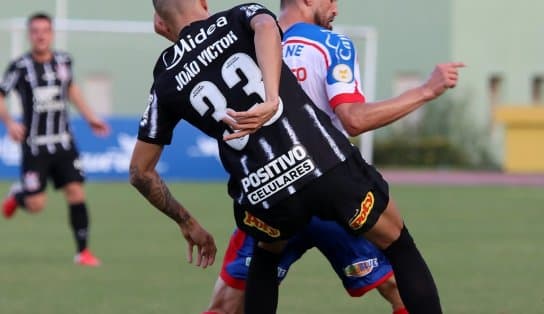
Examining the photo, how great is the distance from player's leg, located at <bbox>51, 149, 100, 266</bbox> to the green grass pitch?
0.23 m

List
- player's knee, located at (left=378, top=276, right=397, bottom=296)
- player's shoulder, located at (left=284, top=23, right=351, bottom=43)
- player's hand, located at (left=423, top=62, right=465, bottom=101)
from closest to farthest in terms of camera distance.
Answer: player's hand, located at (left=423, top=62, right=465, bottom=101)
player's shoulder, located at (left=284, top=23, right=351, bottom=43)
player's knee, located at (left=378, top=276, right=397, bottom=296)

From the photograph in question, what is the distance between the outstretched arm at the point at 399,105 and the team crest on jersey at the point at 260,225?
59 centimetres

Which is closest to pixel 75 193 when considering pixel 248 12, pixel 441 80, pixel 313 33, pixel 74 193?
pixel 74 193

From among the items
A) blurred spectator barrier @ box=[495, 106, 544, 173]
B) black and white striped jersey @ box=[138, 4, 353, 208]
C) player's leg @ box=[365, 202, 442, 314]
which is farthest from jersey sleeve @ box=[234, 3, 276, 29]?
blurred spectator barrier @ box=[495, 106, 544, 173]

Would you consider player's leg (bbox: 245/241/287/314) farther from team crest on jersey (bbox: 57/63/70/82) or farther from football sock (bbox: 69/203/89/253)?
team crest on jersey (bbox: 57/63/70/82)

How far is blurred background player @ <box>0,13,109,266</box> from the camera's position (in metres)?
12.2

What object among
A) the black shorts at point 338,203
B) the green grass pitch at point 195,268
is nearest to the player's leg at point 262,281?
the black shorts at point 338,203

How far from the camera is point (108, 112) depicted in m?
33.7

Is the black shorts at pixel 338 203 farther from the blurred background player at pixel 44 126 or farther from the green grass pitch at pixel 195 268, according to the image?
the blurred background player at pixel 44 126

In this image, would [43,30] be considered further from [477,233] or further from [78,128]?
[78,128]

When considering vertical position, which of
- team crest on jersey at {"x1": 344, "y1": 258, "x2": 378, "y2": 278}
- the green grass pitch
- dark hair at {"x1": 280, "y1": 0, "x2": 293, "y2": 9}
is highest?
dark hair at {"x1": 280, "y1": 0, "x2": 293, "y2": 9}

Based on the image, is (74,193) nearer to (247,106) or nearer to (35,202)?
(35,202)

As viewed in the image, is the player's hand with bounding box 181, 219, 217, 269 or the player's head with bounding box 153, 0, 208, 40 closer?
the player's head with bounding box 153, 0, 208, 40

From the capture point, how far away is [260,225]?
625 centimetres
